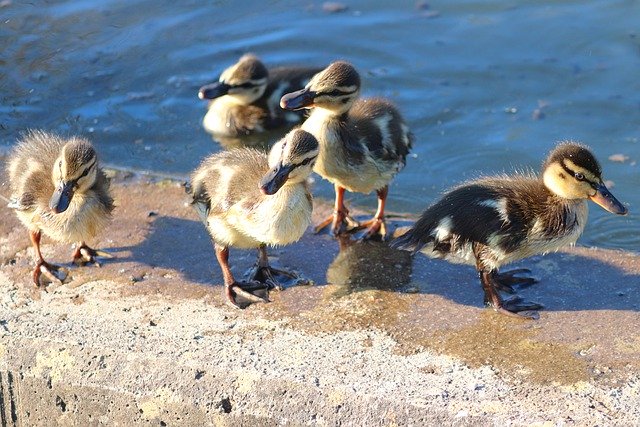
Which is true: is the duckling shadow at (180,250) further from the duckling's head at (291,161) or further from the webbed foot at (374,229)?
the webbed foot at (374,229)

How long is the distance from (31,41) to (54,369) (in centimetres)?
539

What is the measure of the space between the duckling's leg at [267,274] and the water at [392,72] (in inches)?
65.4

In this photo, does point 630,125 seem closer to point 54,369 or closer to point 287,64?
point 287,64

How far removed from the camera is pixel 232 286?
4930 mm

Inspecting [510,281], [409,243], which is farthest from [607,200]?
[409,243]

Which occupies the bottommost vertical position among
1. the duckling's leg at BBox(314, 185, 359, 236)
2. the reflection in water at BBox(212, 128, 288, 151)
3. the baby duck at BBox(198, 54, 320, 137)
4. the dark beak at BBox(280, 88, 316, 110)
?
the reflection in water at BBox(212, 128, 288, 151)

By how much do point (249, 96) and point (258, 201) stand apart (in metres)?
3.32

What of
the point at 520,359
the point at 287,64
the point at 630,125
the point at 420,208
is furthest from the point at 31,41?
the point at 520,359

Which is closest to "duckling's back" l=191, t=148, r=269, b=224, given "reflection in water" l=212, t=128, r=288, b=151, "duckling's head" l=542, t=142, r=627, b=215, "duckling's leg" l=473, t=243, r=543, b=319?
"duckling's leg" l=473, t=243, r=543, b=319

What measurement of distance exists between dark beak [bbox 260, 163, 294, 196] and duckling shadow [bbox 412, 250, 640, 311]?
35.5 inches

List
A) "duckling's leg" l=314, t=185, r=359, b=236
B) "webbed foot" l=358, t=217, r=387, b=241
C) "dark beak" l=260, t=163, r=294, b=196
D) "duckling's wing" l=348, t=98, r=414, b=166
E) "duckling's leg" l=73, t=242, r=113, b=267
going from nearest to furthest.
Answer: "dark beak" l=260, t=163, r=294, b=196 < "duckling's leg" l=73, t=242, r=113, b=267 < "webbed foot" l=358, t=217, r=387, b=241 < "duckling's leg" l=314, t=185, r=359, b=236 < "duckling's wing" l=348, t=98, r=414, b=166

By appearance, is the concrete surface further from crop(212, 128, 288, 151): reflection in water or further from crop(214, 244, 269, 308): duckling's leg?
crop(212, 128, 288, 151): reflection in water

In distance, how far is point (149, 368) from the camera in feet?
14.0

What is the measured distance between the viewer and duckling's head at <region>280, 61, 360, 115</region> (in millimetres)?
5907
